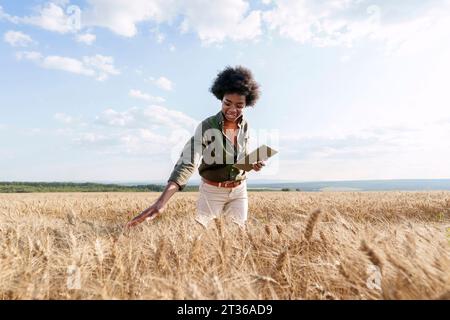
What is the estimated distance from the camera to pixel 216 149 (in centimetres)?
403

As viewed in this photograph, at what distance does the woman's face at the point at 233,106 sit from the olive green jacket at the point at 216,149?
73mm

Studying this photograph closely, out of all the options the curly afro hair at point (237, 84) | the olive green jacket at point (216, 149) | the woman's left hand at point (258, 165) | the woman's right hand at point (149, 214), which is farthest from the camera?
the curly afro hair at point (237, 84)

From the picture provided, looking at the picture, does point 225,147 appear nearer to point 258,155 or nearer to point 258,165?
point 258,165

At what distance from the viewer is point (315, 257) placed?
254cm

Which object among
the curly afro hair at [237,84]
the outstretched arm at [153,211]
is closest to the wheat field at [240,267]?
the outstretched arm at [153,211]

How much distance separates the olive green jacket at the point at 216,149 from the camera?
3.85 meters

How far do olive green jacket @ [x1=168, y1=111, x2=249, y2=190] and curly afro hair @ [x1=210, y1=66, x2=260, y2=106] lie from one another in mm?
288

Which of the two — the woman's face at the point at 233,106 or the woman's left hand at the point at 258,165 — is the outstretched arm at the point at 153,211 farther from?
the woman's face at the point at 233,106

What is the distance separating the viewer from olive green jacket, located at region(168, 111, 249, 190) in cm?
385

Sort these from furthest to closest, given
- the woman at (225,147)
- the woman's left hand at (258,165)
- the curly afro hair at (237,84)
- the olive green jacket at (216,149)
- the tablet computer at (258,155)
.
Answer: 1. the curly afro hair at (237,84)
2. the woman at (225,147)
3. the olive green jacket at (216,149)
4. the woman's left hand at (258,165)
5. the tablet computer at (258,155)

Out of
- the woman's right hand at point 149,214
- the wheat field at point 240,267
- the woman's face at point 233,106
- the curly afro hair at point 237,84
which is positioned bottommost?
the wheat field at point 240,267

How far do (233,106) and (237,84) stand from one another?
0.83 feet
